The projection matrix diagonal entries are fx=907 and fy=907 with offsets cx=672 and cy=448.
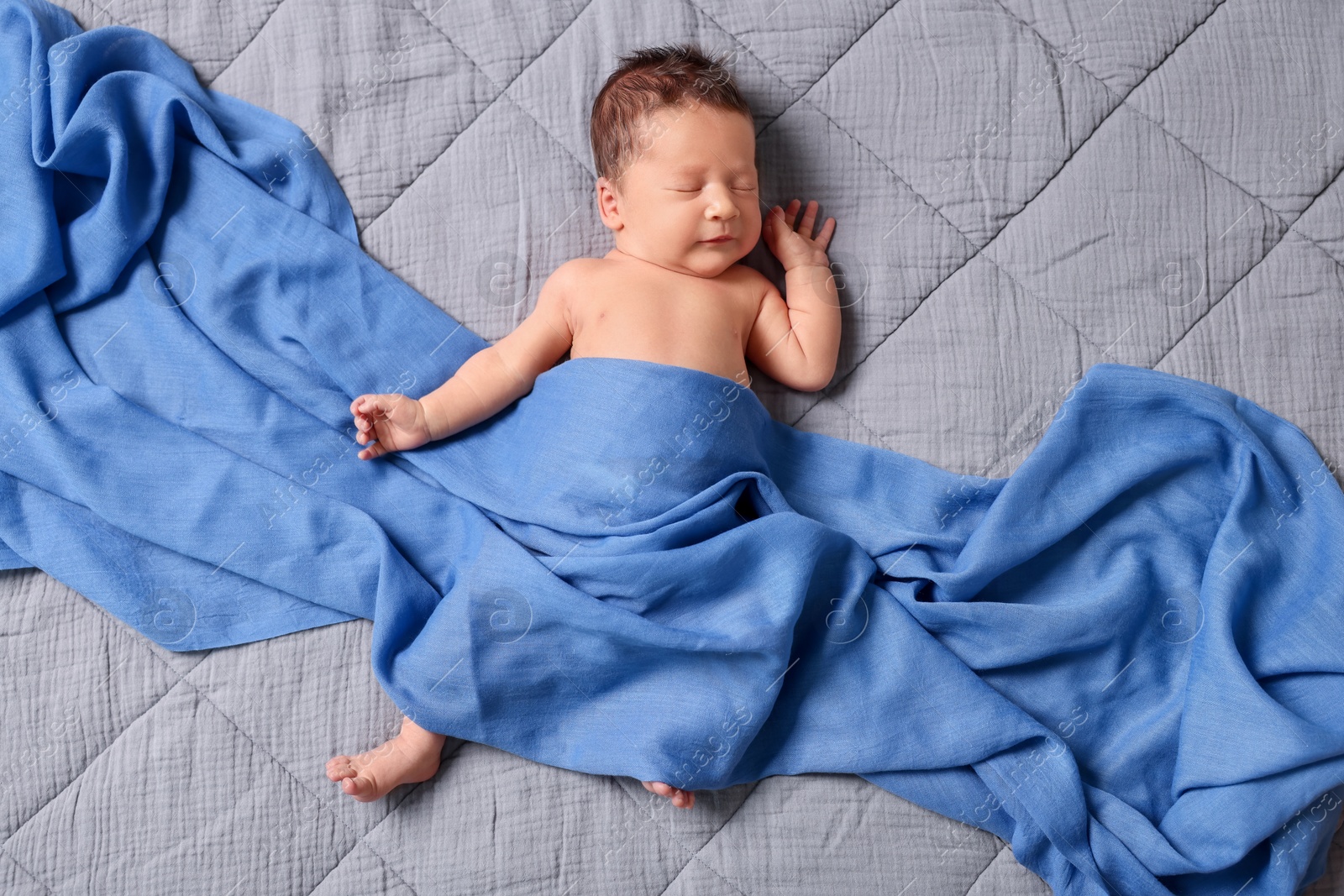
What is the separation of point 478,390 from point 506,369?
0.05m

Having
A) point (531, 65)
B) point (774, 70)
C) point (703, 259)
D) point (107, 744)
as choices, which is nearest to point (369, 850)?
point (107, 744)

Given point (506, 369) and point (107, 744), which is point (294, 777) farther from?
point (506, 369)

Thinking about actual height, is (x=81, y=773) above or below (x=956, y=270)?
below

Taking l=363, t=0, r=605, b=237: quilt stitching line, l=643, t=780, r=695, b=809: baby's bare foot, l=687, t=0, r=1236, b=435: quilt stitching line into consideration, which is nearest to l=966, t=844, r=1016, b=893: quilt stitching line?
l=643, t=780, r=695, b=809: baby's bare foot

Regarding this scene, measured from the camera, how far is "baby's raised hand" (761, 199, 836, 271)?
137cm

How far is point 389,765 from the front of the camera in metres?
1.20

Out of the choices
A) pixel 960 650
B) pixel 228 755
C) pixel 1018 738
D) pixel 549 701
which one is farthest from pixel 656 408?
pixel 228 755

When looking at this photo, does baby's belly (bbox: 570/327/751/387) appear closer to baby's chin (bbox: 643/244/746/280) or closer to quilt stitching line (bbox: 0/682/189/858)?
baby's chin (bbox: 643/244/746/280)

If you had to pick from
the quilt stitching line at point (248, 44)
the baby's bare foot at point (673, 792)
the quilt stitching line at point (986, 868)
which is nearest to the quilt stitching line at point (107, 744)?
the baby's bare foot at point (673, 792)

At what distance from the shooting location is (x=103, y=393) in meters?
1.27

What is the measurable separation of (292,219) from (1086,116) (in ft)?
4.03

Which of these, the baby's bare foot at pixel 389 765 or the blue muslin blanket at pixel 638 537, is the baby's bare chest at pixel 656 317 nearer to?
the blue muslin blanket at pixel 638 537

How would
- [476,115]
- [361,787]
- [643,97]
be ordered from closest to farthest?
1. [361,787]
2. [643,97]
3. [476,115]

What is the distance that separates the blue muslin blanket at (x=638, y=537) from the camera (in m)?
1.19
